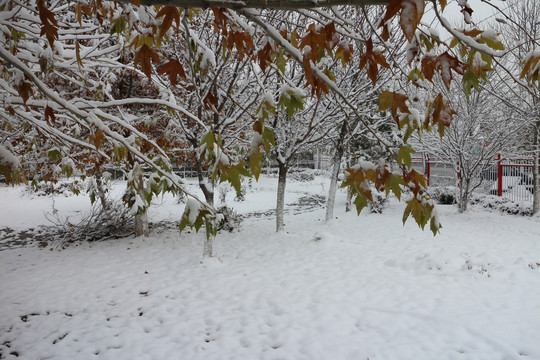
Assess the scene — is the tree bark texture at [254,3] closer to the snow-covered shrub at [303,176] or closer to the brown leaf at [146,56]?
the brown leaf at [146,56]

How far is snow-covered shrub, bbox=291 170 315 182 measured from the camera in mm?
24406

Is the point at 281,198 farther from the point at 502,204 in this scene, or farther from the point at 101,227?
the point at 502,204

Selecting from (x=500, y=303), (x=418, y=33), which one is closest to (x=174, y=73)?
(x=418, y=33)

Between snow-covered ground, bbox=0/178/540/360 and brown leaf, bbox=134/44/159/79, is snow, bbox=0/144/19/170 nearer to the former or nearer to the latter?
brown leaf, bbox=134/44/159/79

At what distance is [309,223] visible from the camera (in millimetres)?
10008

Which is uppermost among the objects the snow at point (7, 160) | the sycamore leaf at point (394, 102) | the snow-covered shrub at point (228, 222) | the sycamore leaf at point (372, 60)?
the sycamore leaf at point (372, 60)

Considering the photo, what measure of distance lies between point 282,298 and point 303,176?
805 inches

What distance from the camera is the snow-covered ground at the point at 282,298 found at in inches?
133

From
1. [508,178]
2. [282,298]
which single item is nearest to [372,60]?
[282,298]

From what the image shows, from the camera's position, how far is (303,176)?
2477cm

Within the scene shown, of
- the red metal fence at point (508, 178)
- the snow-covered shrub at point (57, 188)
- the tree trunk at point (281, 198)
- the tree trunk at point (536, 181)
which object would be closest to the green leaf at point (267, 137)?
the snow-covered shrub at point (57, 188)

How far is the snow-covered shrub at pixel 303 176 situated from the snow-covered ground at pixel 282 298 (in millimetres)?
16421

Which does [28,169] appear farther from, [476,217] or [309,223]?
[476,217]

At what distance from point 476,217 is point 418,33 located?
9436 millimetres
